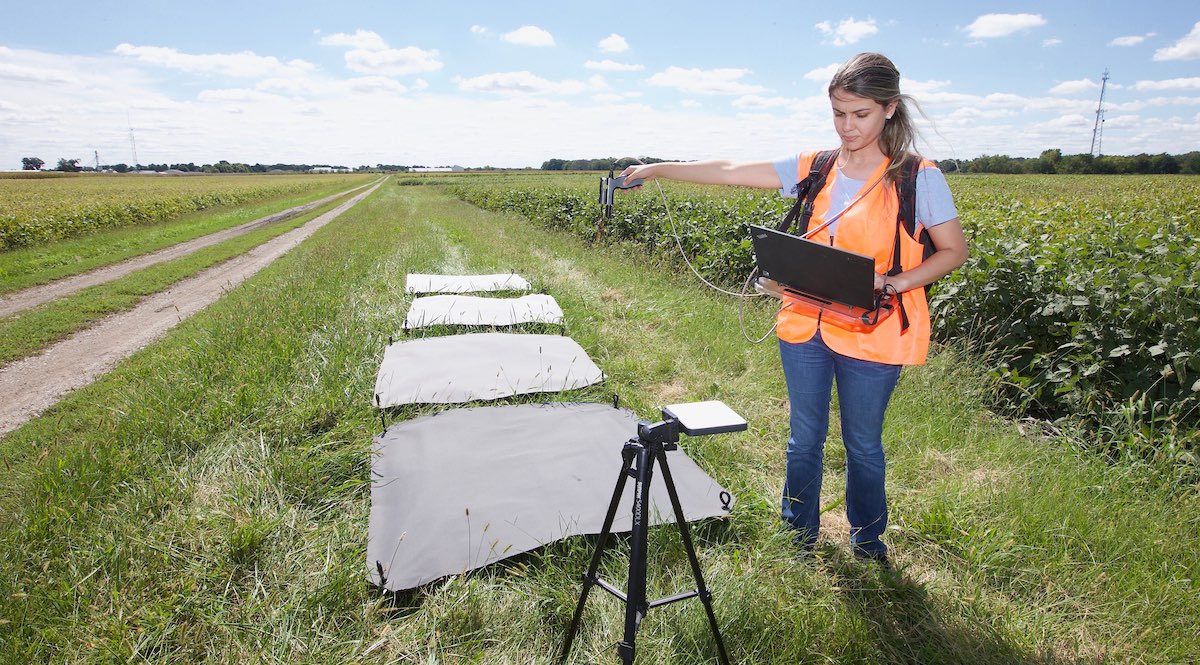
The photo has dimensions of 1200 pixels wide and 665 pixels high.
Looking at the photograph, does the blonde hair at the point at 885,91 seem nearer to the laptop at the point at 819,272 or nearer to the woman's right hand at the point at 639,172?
the laptop at the point at 819,272

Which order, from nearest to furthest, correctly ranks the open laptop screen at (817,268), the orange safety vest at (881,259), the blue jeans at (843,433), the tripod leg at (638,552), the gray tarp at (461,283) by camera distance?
1. the tripod leg at (638,552)
2. the open laptop screen at (817,268)
3. the orange safety vest at (881,259)
4. the blue jeans at (843,433)
5. the gray tarp at (461,283)

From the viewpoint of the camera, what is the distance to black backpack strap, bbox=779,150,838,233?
2256 mm

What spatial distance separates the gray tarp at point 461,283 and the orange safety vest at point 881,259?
5.46m

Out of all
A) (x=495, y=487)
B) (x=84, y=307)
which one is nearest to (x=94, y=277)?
(x=84, y=307)

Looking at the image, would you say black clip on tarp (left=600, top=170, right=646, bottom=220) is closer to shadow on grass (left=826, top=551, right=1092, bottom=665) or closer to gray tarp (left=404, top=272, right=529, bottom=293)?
shadow on grass (left=826, top=551, right=1092, bottom=665)

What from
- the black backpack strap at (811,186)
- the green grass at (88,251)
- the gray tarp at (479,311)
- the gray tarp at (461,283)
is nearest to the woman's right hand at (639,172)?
the black backpack strap at (811,186)

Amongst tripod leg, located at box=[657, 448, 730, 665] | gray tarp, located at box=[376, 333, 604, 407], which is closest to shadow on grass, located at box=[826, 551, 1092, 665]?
tripod leg, located at box=[657, 448, 730, 665]

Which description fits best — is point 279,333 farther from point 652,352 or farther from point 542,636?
point 542,636

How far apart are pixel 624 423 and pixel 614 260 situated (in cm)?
657

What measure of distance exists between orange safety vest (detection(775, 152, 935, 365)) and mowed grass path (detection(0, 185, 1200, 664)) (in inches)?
37.0

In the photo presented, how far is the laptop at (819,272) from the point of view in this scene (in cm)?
193

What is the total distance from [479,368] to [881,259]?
3.20m

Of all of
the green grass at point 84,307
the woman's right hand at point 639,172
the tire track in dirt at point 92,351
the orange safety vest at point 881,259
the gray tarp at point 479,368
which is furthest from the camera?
the green grass at point 84,307

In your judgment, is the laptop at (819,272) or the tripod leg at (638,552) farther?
the laptop at (819,272)
